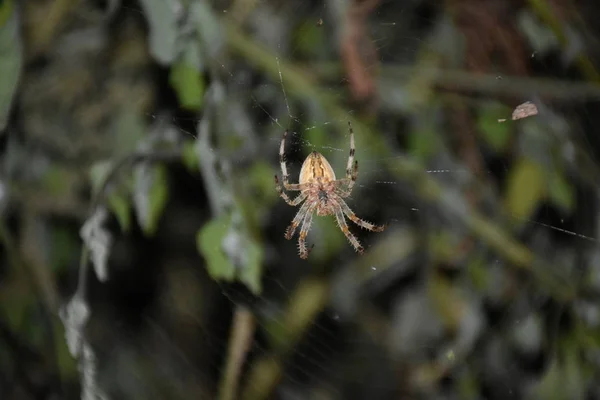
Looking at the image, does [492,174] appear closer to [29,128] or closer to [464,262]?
[464,262]

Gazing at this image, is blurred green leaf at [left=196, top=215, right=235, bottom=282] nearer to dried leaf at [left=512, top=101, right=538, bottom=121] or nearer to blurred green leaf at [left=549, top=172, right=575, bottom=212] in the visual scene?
dried leaf at [left=512, top=101, right=538, bottom=121]

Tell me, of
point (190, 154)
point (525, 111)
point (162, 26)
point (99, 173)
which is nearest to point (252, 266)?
point (190, 154)

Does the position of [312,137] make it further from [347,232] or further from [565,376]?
[565,376]

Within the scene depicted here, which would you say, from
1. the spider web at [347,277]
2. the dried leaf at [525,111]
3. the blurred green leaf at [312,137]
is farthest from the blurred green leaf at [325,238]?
the dried leaf at [525,111]

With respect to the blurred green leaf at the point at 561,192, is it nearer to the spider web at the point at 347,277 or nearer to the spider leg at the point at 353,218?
the spider web at the point at 347,277

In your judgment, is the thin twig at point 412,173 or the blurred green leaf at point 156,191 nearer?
the blurred green leaf at point 156,191

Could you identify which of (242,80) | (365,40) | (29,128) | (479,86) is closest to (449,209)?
(479,86)
